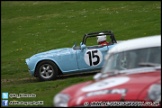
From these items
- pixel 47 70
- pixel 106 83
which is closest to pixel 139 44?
pixel 106 83

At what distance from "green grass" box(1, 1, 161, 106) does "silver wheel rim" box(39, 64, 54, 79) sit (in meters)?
0.37

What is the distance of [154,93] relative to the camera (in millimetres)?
6184

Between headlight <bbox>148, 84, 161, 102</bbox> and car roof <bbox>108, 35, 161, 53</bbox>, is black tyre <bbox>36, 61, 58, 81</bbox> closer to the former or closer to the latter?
car roof <bbox>108, 35, 161, 53</bbox>

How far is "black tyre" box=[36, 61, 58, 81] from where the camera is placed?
582 inches

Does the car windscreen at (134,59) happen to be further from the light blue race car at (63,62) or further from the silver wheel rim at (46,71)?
the silver wheel rim at (46,71)

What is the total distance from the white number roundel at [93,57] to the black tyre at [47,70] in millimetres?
1131

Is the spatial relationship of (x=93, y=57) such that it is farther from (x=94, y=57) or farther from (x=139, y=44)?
(x=139, y=44)

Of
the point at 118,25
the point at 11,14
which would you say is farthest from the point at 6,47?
the point at 11,14

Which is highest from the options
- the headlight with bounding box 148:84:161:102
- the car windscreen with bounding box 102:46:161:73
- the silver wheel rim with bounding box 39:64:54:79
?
the car windscreen with bounding box 102:46:161:73

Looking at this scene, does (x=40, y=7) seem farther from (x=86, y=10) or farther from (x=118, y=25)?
(x=118, y=25)

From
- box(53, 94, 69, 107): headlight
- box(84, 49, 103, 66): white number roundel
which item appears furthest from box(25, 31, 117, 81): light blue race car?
box(53, 94, 69, 107): headlight

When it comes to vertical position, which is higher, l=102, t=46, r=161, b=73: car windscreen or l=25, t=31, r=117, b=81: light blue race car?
l=102, t=46, r=161, b=73: car windscreen

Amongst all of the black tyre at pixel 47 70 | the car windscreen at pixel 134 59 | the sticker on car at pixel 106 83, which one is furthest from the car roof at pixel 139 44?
the black tyre at pixel 47 70

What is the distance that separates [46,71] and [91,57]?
158 cm
